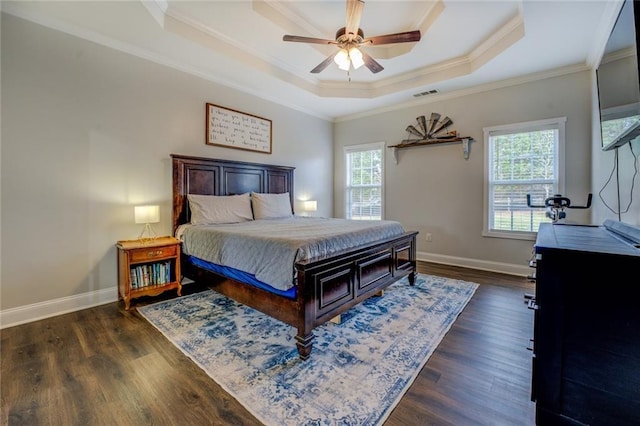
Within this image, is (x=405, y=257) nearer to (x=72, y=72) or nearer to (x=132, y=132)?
(x=132, y=132)

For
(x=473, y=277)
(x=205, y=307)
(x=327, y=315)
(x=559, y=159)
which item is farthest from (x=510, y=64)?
(x=205, y=307)

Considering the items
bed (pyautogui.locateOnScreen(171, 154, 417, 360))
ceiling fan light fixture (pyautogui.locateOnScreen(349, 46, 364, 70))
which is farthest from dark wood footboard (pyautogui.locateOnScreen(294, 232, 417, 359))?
ceiling fan light fixture (pyautogui.locateOnScreen(349, 46, 364, 70))

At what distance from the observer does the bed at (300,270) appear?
2.01 m

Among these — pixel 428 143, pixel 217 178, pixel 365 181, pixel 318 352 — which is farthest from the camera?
pixel 365 181

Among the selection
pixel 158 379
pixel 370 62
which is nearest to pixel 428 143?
pixel 370 62

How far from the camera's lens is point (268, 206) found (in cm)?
419

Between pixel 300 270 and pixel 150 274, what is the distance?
82.3 inches

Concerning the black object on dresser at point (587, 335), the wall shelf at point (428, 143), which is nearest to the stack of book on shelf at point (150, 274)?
the black object on dresser at point (587, 335)

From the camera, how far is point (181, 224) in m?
3.58

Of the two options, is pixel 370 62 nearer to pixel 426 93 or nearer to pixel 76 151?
pixel 426 93

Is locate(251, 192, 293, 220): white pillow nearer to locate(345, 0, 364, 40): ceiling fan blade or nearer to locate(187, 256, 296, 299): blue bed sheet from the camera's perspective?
locate(187, 256, 296, 299): blue bed sheet

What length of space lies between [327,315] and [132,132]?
10.1 ft

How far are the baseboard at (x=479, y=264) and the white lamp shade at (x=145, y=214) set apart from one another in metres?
4.24

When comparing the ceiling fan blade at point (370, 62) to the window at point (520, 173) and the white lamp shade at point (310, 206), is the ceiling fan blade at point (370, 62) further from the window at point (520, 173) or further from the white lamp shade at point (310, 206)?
the white lamp shade at point (310, 206)
